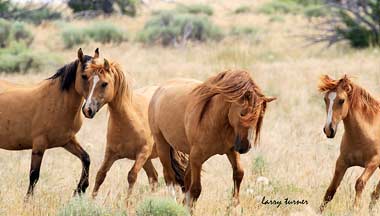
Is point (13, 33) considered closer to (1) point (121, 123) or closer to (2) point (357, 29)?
(2) point (357, 29)

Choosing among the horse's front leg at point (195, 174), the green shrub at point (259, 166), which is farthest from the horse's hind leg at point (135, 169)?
the green shrub at point (259, 166)

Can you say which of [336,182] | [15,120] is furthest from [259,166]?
[15,120]

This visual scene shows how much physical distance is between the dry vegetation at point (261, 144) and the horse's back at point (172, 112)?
2.09 feet

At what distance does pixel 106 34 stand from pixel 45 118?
16.6m

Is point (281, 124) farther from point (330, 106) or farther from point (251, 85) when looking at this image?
point (251, 85)

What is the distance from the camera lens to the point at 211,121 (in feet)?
21.3

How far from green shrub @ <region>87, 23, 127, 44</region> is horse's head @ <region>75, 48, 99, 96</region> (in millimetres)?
16032

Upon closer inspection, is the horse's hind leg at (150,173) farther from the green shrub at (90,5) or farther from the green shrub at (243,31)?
the green shrub at (90,5)

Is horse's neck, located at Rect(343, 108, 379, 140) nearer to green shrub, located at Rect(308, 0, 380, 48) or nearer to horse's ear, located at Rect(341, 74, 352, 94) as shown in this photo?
horse's ear, located at Rect(341, 74, 352, 94)

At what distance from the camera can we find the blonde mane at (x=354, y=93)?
6914 mm

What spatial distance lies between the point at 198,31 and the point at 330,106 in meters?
17.8

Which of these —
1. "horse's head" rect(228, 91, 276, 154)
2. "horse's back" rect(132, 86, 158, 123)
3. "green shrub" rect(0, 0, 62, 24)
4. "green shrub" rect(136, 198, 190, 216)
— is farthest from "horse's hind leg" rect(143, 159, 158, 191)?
"green shrub" rect(0, 0, 62, 24)

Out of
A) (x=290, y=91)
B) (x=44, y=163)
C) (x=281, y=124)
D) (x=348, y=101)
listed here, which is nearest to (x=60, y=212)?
(x=348, y=101)

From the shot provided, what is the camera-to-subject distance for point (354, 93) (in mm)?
6984
